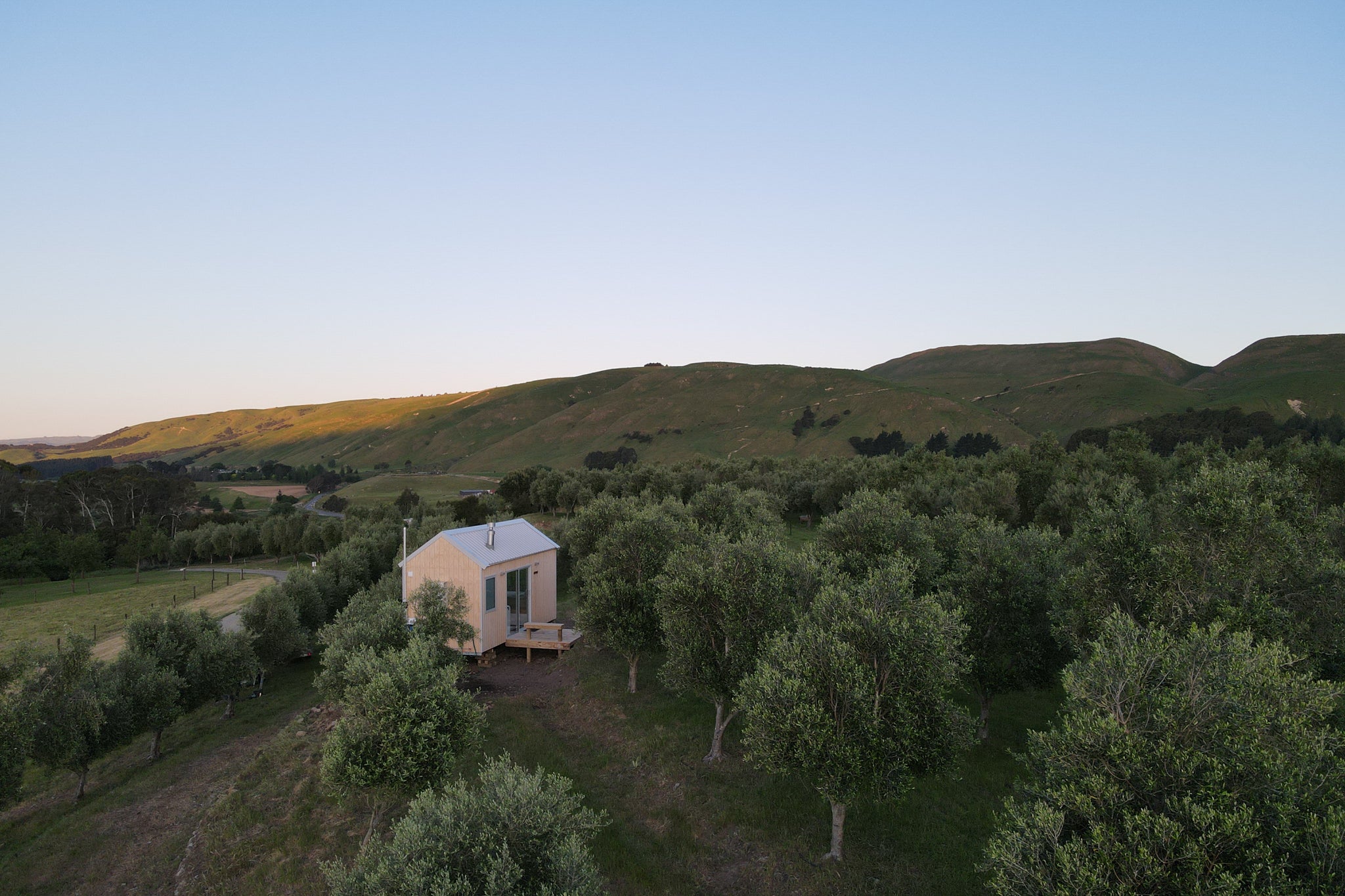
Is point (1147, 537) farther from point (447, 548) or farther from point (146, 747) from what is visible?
point (146, 747)

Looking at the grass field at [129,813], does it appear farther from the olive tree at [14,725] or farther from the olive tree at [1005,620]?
the olive tree at [1005,620]

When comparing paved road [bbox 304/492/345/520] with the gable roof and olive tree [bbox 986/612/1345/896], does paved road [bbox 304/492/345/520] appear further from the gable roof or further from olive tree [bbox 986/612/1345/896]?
olive tree [bbox 986/612/1345/896]

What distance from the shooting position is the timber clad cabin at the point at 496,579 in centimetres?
3625

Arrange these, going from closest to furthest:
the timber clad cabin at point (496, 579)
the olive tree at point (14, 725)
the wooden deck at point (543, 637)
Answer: the olive tree at point (14, 725)
the timber clad cabin at point (496, 579)
the wooden deck at point (543, 637)

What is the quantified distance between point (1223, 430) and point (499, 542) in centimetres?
14957

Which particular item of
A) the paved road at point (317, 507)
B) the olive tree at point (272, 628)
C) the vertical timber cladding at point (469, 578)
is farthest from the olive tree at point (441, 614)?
the paved road at point (317, 507)

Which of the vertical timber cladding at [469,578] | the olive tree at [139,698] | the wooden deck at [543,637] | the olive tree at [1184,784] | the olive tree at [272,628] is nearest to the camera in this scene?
the olive tree at [1184,784]

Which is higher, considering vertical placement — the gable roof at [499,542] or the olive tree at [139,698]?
the gable roof at [499,542]

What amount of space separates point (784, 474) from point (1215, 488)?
79.3 meters

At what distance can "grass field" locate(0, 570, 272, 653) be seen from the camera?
53.9m

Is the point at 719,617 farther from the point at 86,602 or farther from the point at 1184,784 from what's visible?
the point at 86,602

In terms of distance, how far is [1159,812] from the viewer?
40.1ft

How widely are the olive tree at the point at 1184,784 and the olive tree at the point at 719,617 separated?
34.1 feet

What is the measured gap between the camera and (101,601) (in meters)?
66.1
